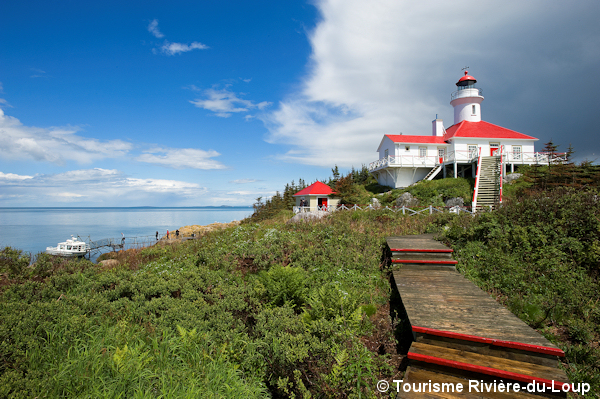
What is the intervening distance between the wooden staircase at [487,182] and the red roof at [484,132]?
18.8 feet

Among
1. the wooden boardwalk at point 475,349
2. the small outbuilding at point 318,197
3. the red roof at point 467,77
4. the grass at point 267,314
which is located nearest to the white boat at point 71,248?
the small outbuilding at point 318,197

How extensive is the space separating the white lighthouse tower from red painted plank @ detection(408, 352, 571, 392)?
37580 millimetres

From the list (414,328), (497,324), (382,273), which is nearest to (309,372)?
(414,328)

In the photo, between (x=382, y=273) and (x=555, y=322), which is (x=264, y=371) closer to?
(x=382, y=273)

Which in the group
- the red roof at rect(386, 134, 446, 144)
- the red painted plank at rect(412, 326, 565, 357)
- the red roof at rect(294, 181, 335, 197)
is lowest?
the red painted plank at rect(412, 326, 565, 357)

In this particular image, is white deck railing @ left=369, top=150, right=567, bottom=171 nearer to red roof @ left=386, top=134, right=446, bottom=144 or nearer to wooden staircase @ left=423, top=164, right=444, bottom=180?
wooden staircase @ left=423, top=164, right=444, bottom=180

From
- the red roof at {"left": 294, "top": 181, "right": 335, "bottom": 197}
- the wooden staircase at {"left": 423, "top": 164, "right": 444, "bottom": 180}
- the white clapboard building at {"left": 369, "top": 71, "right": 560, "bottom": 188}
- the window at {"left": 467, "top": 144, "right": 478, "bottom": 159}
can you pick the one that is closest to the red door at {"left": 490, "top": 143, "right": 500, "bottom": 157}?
the white clapboard building at {"left": 369, "top": 71, "right": 560, "bottom": 188}

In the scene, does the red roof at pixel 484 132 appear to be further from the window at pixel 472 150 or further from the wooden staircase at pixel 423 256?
the wooden staircase at pixel 423 256

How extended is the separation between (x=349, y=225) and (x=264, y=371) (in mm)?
7799

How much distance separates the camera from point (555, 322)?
467 cm

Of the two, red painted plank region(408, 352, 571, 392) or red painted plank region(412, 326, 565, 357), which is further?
red painted plank region(412, 326, 565, 357)

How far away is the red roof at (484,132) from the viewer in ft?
95.3

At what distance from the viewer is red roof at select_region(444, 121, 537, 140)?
2905 cm

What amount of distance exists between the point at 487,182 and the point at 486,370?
22208mm
